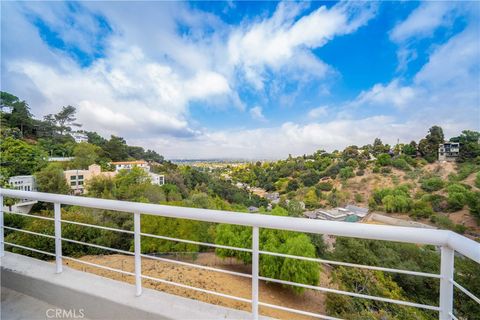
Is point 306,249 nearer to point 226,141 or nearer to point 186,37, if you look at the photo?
point 186,37

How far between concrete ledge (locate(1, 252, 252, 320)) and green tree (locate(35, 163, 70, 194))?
1930cm

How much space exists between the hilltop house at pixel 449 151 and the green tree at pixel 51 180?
30.6 m

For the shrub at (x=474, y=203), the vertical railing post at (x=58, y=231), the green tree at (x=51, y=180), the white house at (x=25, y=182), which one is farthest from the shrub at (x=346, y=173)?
the white house at (x=25, y=182)

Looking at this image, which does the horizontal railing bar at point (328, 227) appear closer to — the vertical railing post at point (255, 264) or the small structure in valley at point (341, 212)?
the vertical railing post at point (255, 264)

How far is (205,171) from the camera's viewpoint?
29156mm

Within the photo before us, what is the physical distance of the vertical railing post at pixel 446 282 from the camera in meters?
0.75

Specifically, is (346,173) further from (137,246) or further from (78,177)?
(78,177)

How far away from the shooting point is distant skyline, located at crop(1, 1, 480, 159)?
242 inches

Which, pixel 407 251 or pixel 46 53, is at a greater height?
pixel 46 53

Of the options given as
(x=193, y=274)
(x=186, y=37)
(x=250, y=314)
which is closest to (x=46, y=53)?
(x=186, y=37)

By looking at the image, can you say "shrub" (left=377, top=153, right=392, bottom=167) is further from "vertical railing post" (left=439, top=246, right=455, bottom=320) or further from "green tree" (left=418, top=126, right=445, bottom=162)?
"vertical railing post" (left=439, top=246, right=455, bottom=320)

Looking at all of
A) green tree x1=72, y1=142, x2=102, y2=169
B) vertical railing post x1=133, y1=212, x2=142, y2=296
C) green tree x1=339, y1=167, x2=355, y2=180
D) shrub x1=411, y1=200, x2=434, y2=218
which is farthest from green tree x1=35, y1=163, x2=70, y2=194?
shrub x1=411, y1=200, x2=434, y2=218

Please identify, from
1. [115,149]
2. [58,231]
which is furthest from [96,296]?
[115,149]

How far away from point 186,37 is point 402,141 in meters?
23.7
